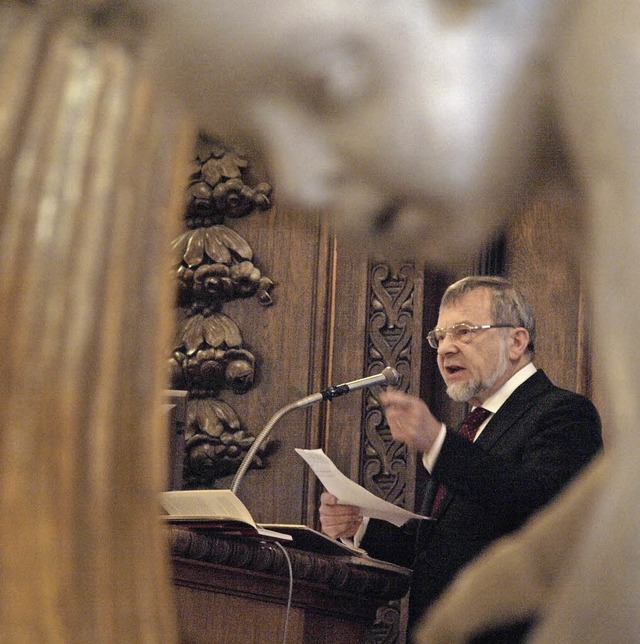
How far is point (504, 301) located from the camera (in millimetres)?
2527

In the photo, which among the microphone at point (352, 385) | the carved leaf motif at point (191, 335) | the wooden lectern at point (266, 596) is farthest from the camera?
the carved leaf motif at point (191, 335)

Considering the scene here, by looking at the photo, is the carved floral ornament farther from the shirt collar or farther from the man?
the shirt collar

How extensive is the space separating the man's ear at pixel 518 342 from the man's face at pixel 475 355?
0.5 inches

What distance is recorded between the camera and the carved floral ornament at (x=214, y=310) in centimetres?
331

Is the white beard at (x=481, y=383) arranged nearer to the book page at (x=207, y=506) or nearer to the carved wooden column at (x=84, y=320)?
the book page at (x=207, y=506)

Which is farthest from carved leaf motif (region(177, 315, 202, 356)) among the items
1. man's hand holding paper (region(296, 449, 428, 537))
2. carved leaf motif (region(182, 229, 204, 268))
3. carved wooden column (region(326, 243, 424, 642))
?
man's hand holding paper (region(296, 449, 428, 537))

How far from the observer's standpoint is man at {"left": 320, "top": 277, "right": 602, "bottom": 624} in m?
1.93

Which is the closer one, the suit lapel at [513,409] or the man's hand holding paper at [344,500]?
the man's hand holding paper at [344,500]

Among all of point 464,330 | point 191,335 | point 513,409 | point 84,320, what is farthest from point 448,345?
point 84,320

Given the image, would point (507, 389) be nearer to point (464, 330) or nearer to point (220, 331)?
point (464, 330)

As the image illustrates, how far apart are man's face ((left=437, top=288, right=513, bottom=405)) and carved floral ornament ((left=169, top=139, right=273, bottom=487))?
94 cm

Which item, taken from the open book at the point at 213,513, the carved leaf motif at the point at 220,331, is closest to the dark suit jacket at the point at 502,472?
A: the open book at the point at 213,513

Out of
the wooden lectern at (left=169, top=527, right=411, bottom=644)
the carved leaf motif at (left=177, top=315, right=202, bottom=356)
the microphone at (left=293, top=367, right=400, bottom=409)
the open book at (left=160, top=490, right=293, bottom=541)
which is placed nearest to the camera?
the open book at (left=160, top=490, right=293, bottom=541)

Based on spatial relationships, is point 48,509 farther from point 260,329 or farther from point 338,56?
point 260,329
